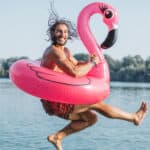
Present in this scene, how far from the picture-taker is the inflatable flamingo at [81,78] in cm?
538

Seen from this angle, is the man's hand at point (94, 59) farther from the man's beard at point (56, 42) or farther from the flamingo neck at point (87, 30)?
the man's beard at point (56, 42)

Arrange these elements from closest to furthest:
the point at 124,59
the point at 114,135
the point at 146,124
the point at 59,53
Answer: the point at 59,53 < the point at 114,135 < the point at 146,124 < the point at 124,59

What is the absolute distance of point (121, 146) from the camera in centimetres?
2495

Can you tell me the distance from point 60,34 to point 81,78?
470 mm

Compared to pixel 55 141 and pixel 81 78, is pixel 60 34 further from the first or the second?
pixel 55 141

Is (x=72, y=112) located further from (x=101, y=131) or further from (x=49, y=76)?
(x=101, y=131)

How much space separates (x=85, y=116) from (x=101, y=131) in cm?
2325

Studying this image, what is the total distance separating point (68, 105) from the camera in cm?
564

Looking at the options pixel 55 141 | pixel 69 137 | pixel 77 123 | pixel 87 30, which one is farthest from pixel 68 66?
pixel 69 137

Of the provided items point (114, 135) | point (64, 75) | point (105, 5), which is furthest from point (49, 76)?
point (114, 135)

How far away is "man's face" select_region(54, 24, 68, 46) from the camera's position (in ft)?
17.6

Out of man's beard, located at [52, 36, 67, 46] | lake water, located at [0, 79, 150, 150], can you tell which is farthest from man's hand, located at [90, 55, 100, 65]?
lake water, located at [0, 79, 150, 150]

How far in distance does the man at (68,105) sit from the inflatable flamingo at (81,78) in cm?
10

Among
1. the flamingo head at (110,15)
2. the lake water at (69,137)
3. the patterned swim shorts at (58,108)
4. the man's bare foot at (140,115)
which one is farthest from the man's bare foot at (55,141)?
the lake water at (69,137)
